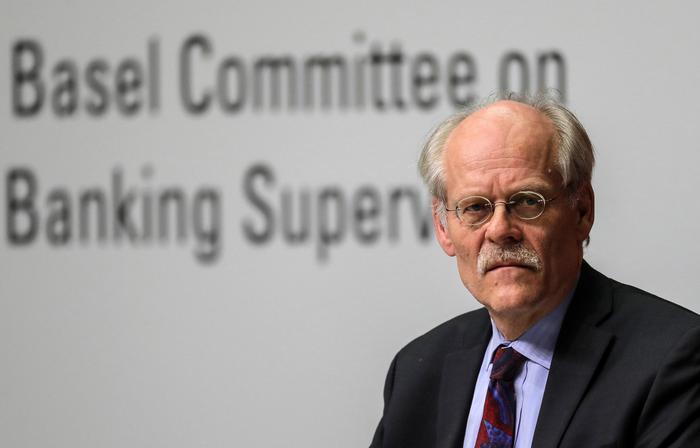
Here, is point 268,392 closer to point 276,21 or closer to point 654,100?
point 276,21

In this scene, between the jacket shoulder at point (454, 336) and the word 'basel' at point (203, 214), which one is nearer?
the jacket shoulder at point (454, 336)

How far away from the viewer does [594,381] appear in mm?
1860

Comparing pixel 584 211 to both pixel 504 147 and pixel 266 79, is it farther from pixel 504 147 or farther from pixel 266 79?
pixel 266 79

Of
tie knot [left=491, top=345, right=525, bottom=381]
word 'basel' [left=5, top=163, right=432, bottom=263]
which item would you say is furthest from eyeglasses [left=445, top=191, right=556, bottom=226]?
word 'basel' [left=5, top=163, right=432, bottom=263]

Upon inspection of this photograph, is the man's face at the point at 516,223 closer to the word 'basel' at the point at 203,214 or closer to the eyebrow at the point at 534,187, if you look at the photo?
the eyebrow at the point at 534,187

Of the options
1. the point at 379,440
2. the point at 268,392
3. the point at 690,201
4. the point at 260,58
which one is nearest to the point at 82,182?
the point at 260,58

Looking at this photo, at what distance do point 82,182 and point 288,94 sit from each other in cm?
71

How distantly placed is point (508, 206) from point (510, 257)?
0.10 m

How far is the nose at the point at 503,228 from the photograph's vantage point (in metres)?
1.94

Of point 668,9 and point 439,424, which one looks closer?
point 439,424

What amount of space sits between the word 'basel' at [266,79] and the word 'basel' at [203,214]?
0.77 ft

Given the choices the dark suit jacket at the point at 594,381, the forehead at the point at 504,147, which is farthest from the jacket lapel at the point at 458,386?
the forehead at the point at 504,147

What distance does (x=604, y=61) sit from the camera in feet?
9.77

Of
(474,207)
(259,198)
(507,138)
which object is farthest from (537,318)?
(259,198)
